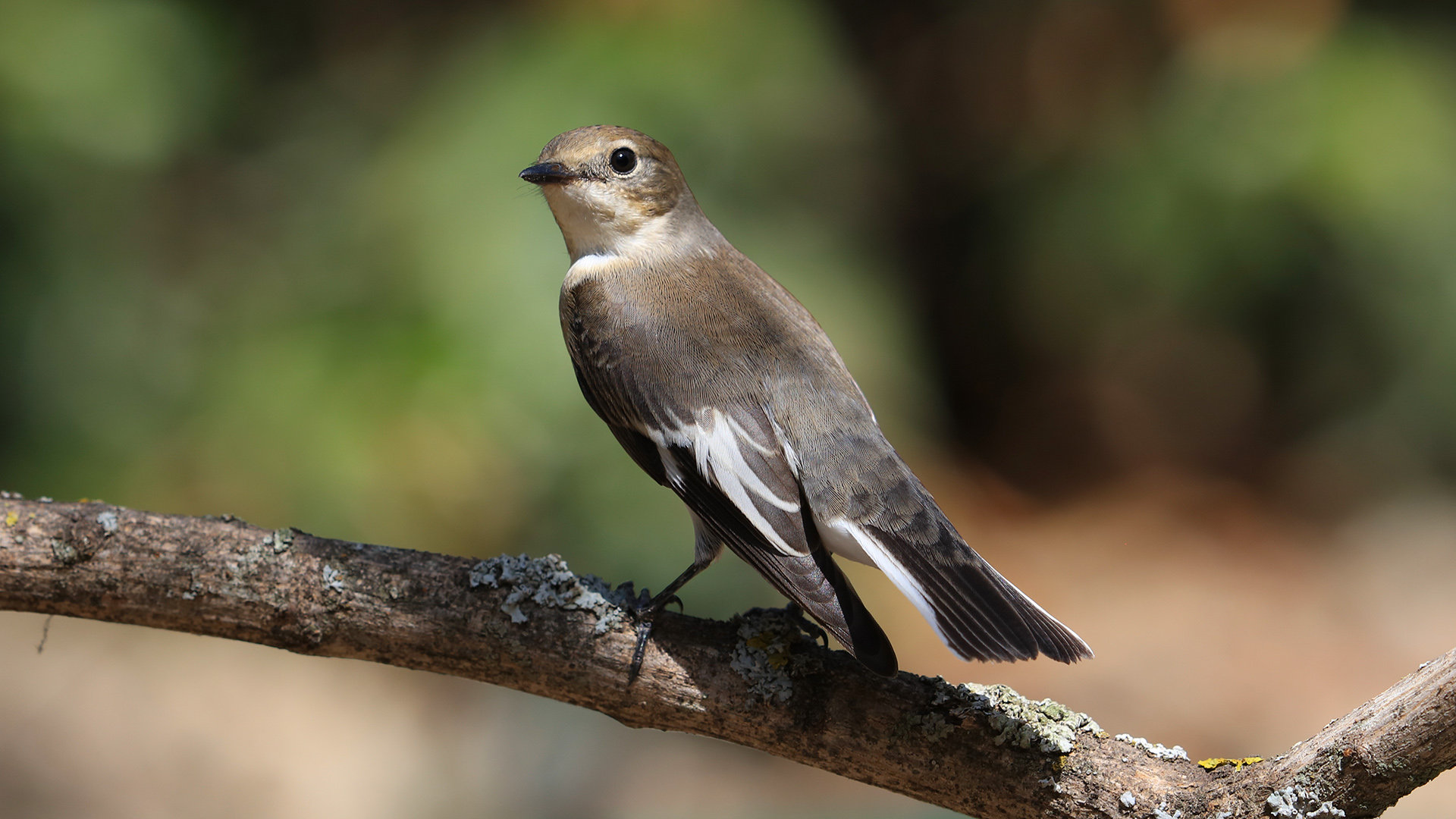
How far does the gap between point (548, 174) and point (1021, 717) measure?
1.92m

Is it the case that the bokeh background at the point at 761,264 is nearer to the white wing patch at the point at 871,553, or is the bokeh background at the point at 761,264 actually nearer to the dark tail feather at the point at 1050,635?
the white wing patch at the point at 871,553

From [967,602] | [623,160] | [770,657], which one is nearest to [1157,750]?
[967,602]

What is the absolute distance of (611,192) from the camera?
321 centimetres

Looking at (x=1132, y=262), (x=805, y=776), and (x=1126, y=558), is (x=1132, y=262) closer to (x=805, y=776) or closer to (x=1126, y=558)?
(x=1126, y=558)

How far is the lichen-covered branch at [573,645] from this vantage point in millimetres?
2289

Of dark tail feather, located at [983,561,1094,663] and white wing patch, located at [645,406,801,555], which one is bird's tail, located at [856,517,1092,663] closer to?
dark tail feather, located at [983,561,1094,663]

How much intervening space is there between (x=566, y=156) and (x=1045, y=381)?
5.39 metres

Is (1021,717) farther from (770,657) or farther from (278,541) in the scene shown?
(278,541)

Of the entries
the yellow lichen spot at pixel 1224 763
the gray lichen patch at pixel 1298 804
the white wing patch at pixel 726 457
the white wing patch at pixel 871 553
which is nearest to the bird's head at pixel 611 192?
the white wing patch at pixel 726 457

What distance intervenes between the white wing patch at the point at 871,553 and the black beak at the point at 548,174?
1285 millimetres

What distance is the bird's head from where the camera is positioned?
10.5 ft

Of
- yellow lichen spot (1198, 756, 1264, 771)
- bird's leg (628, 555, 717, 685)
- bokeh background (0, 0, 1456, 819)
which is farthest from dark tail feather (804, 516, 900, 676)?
bokeh background (0, 0, 1456, 819)

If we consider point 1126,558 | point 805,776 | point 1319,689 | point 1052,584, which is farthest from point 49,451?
point 1319,689

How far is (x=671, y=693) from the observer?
2.44 meters
